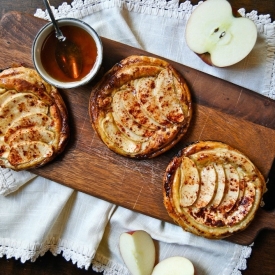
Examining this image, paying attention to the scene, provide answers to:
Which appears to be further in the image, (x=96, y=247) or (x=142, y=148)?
(x=96, y=247)

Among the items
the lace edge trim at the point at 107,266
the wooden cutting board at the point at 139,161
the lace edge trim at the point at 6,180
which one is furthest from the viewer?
the lace edge trim at the point at 107,266

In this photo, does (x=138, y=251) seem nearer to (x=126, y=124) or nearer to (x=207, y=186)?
(x=207, y=186)

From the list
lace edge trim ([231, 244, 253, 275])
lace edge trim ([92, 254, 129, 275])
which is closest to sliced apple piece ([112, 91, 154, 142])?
lace edge trim ([92, 254, 129, 275])

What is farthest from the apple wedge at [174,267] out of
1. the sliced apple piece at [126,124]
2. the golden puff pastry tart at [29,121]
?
the golden puff pastry tart at [29,121]

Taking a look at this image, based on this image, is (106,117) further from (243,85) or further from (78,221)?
(243,85)

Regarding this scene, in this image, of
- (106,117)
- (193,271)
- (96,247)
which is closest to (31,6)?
(106,117)

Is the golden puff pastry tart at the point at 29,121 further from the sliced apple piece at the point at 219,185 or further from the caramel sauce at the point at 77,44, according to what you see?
the sliced apple piece at the point at 219,185

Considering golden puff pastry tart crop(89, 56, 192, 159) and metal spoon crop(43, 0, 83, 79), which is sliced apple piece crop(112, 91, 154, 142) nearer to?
golden puff pastry tart crop(89, 56, 192, 159)
